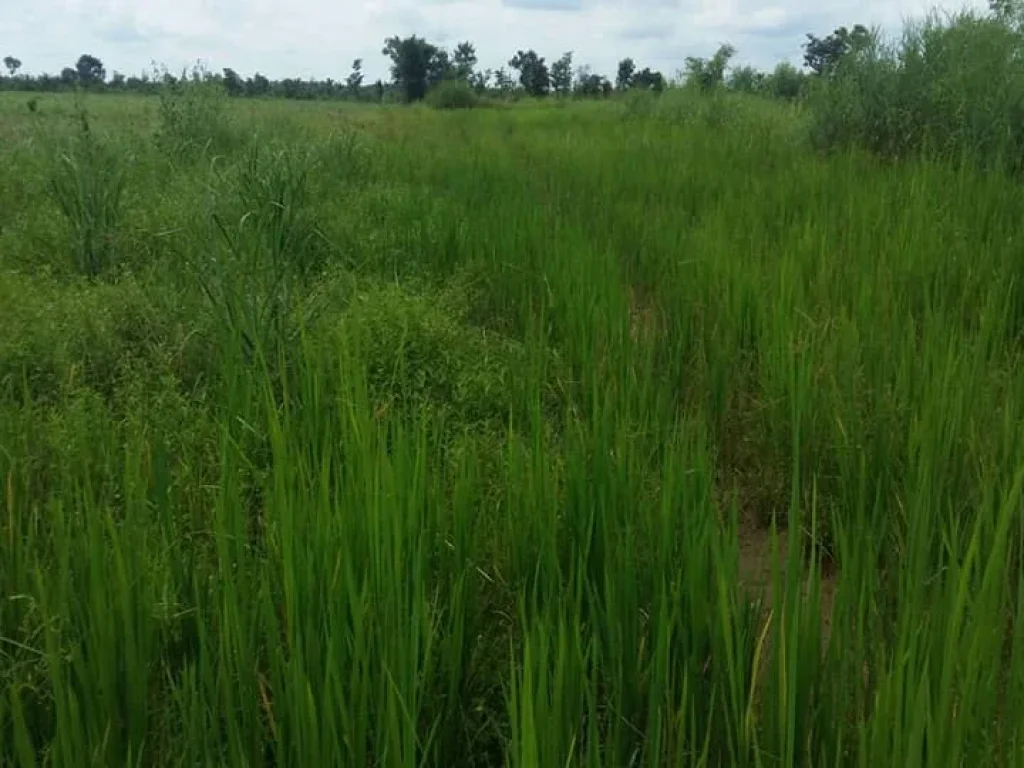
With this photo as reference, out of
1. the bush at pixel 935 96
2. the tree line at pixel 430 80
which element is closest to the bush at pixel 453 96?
the tree line at pixel 430 80

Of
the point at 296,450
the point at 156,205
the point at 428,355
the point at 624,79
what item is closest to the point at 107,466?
the point at 296,450

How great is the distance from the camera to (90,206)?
4031 millimetres

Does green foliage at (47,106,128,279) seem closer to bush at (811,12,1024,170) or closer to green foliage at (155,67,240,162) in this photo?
green foliage at (155,67,240,162)

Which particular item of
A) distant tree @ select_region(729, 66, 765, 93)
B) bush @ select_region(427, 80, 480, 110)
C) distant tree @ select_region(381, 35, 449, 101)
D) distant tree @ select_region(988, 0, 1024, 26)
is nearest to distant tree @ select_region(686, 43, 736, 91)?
distant tree @ select_region(729, 66, 765, 93)

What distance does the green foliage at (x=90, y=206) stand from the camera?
3945mm

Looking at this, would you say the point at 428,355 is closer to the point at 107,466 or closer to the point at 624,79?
the point at 107,466

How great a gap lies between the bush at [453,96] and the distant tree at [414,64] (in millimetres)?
11579

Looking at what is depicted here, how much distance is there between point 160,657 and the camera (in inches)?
51.3

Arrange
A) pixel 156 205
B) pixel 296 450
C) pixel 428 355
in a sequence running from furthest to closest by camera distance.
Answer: pixel 156 205, pixel 428 355, pixel 296 450

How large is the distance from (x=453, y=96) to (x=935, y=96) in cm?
2312

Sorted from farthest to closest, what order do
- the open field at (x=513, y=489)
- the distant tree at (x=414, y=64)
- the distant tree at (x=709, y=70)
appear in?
1. the distant tree at (x=414, y=64)
2. the distant tree at (x=709, y=70)
3. the open field at (x=513, y=489)

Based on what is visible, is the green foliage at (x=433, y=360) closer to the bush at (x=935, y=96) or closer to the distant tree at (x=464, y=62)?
the bush at (x=935, y=96)

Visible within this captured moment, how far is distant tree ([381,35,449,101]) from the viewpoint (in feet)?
128

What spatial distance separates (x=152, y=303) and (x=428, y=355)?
3.81ft
